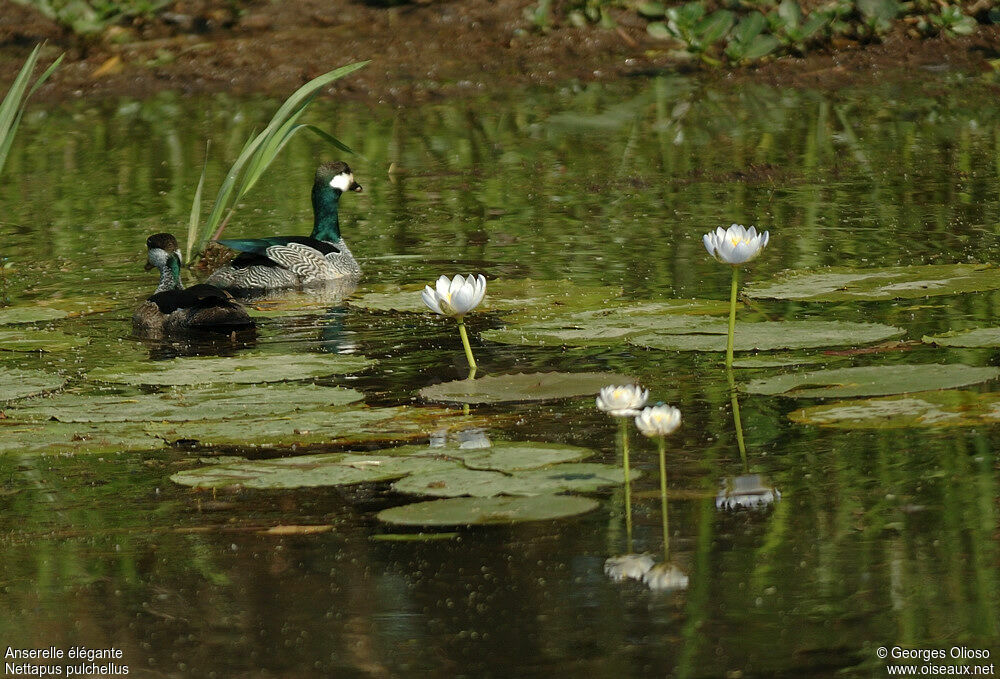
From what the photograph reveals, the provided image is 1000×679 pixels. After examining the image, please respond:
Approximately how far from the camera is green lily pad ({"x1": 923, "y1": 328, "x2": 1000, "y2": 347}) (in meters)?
5.54

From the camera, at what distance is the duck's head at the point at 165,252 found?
777 centimetres

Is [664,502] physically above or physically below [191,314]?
below

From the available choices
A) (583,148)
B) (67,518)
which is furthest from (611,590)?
(583,148)

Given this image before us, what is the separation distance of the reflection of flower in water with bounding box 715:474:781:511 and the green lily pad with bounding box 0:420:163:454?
1.73 meters

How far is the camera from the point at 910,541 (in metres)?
3.70

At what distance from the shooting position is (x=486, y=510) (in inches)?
158

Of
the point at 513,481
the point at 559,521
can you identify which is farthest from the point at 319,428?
the point at 559,521

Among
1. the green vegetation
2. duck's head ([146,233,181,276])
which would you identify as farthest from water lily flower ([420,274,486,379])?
the green vegetation

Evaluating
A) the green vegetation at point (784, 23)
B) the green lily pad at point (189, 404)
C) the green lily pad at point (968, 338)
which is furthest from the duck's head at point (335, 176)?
the green vegetation at point (784, 23)

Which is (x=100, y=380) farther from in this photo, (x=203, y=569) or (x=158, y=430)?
(x=203, y=569)

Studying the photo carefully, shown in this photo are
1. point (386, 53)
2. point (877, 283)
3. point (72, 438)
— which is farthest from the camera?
point (386, 53)

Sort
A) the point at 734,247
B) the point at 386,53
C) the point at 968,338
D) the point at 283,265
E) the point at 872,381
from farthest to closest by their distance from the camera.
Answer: the point at 386,53
the point at 283,265
the point at 968,338
the point at 734,247
the point at 872,381

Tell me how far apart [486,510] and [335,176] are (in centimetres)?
550

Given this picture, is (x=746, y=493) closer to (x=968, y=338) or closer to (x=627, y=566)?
(x=627, y=566)
